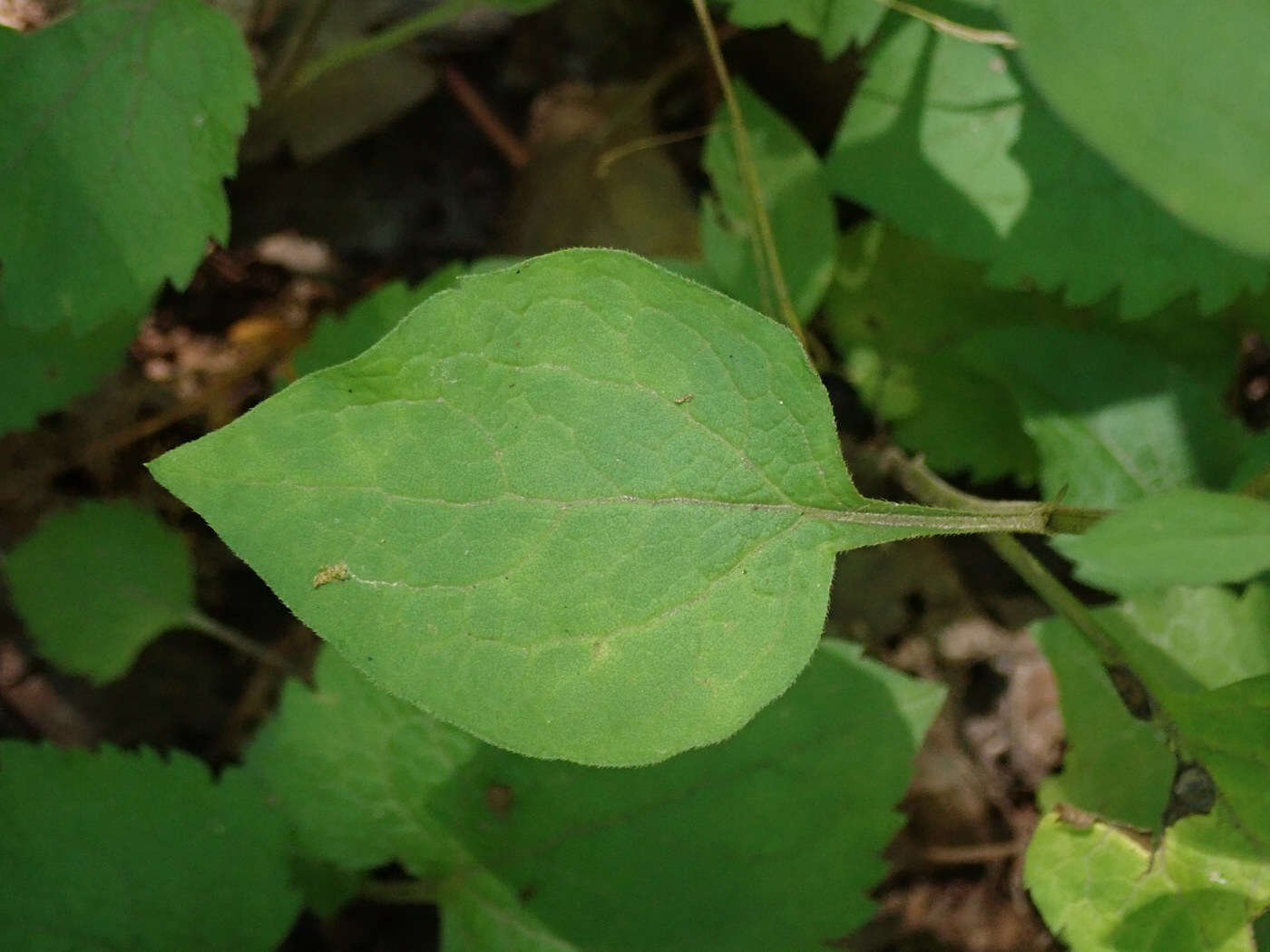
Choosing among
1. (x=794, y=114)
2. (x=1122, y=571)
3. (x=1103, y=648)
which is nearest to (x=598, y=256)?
(x=1122, y=571)

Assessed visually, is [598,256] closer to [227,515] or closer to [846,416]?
[227,515]

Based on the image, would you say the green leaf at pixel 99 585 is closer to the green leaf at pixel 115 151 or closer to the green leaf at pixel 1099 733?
the green leaf at pixel 115 151

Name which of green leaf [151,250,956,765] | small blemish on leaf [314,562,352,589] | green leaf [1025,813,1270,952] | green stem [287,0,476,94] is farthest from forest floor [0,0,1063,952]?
small blemish on leaf [314,562,352,589]

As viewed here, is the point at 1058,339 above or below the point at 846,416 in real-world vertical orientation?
above

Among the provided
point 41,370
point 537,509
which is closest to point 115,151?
point 41,370

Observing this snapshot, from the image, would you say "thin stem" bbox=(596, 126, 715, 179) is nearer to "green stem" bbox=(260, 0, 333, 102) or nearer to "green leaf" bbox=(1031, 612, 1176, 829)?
"green stem" bbox=(260, 0, 333, 102)

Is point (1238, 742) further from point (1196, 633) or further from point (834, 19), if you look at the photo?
point (834, 19)

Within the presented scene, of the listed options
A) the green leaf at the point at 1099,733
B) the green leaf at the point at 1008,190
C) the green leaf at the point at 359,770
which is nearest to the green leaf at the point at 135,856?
the green leaf at the point at 359,770
